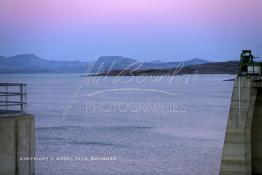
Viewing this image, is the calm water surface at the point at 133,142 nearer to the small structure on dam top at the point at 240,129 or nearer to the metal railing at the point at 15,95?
the small structure on dam top at the point at 240,129

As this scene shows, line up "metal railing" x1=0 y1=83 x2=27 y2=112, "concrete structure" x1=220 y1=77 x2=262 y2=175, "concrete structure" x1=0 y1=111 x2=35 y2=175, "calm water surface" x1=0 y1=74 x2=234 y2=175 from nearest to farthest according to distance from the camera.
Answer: "concrete structure" x1=0 y1=111 x2=35 y2=175 < "metal railing" x1=0 y1=83 x2=27 y2=112 < "concrete structure" x1=220 y1=77 x2=262 y2=175 < "calm water surface" x1=0 y1=74 x2=234 y2=175

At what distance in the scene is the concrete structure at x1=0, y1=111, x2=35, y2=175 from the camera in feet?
41.6

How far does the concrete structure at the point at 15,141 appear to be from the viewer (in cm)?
1268

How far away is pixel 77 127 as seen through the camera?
67.0 metres

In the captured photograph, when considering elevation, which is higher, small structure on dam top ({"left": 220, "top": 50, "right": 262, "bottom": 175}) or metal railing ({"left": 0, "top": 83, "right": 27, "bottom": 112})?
metal railing ({"left": 0, "top": 83, "right": 27, "bottom": 112})

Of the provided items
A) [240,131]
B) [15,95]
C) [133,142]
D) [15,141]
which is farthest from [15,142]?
[133,142]

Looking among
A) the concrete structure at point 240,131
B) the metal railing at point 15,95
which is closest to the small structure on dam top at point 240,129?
the concrete structure at point 240,131

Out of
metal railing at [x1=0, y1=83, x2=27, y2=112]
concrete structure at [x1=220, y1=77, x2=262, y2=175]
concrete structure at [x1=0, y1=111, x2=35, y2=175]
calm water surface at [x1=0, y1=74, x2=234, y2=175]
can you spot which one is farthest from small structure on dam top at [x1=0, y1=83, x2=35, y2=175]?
calm water surface at [x1=0, y1=74, x2=234, y2=175]

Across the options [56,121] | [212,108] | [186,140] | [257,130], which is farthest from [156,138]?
[212,108]

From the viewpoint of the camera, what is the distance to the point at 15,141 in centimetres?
1287

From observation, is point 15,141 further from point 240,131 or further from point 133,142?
point 133,142

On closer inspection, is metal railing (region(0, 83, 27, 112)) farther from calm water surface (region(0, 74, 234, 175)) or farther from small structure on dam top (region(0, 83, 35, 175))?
calm water surface (region(0, 74, 234, 175))

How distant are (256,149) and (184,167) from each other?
39.4 feet

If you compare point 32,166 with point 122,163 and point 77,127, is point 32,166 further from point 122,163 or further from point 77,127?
point 77,127
